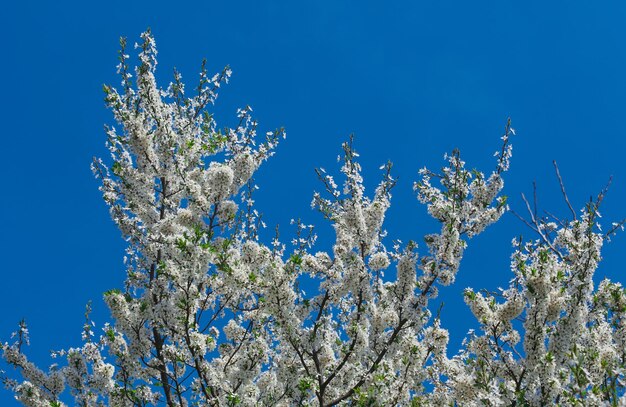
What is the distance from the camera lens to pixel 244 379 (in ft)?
38.5

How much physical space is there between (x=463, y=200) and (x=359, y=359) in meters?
3.32

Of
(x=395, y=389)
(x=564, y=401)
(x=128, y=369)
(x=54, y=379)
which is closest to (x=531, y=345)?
(x=564, y=401)

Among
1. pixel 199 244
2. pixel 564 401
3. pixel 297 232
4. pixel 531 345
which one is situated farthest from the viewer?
pixel 297 232

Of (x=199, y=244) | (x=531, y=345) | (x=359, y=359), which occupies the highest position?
(x=199, y=244)

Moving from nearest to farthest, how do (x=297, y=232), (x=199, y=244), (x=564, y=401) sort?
(x=564, y=401) < (x=199, y=244) < (x=297, y=232)

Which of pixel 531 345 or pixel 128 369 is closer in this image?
pixel 531 345

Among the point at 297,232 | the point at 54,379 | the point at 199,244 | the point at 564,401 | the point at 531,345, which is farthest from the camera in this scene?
the point at 297,232

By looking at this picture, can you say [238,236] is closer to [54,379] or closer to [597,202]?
[54,379]

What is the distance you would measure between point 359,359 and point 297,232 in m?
2.85

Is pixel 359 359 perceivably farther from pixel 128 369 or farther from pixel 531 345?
pixel 128 369

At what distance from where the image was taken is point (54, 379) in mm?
11508

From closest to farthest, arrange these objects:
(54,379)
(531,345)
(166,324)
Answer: (531,345), (166,324), (54,379)

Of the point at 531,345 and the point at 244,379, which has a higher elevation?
the point at 244,379

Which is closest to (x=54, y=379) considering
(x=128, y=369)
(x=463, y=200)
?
(x=128, y=369)
